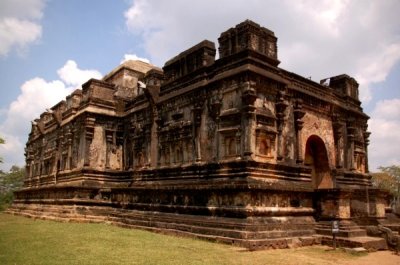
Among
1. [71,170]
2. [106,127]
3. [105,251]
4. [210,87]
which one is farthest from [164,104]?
[105,251]

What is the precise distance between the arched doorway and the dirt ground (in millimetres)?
5725

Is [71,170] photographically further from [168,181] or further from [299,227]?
[299,227]

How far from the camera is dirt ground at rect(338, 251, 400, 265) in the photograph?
8414 mm

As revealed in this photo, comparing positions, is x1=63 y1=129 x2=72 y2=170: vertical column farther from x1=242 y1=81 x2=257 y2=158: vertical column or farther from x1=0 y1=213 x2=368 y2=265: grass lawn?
x1=242 y1=81 x2=257 y2=158: vertical column

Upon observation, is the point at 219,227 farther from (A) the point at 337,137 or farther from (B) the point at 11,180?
(B) the point at 11,180

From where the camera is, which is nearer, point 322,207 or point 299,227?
point 299,227

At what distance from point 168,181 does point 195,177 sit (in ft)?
6.37

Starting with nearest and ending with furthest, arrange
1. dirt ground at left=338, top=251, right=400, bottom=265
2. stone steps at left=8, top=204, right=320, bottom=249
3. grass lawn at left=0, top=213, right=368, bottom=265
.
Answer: grass lawn at left=0, top=213, right=368, bottom=265, dirt ground at left=338, top=251, right=400, bottom=265, stone steps at left=8, top=204, right=320, bottom=249

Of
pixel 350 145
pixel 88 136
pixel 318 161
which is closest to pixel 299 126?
pixel 318 161

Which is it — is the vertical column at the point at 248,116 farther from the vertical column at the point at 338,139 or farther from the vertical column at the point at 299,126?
the vertical column at the point at 338,139

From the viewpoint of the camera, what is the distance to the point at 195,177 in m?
13.5

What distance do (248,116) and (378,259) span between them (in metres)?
5.38

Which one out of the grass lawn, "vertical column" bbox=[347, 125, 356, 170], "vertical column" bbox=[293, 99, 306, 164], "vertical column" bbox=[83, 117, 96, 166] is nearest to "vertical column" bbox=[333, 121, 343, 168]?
"vertical column" bbox=[347, 125, 356, 170]

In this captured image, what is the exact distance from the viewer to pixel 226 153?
40.9 ft
